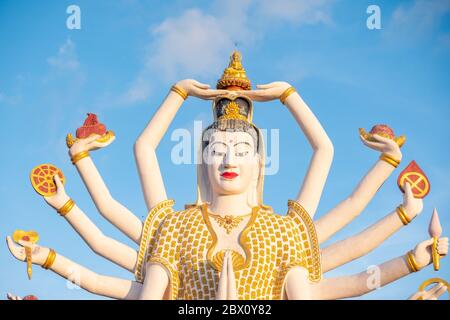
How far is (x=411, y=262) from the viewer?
11.9m

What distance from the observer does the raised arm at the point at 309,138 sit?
12.9 metres

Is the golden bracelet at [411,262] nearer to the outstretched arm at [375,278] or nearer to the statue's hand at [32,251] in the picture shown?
the outstretched arm at [375,278]

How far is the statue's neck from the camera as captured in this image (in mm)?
12609

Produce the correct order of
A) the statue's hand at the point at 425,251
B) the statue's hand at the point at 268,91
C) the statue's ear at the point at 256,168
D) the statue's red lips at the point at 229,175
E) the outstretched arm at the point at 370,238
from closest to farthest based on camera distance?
the statue's hand at the point at 425,251, the outstretched arm at the point at 370,238, the statue's red lips at the point at 229,175, the statue's ear at the point at 256,168, the statue's hand at the point at 268,91

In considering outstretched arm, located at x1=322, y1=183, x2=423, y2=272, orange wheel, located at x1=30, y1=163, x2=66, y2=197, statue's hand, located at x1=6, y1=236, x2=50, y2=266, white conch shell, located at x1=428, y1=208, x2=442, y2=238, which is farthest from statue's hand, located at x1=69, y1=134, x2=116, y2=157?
white conch shell, located at x1=428, y1=208, x2=442, y2=238

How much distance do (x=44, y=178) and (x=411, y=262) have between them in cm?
493

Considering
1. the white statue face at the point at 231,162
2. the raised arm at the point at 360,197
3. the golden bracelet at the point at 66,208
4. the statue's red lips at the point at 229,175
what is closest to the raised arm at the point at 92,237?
the golden bracelet at the point at 66,208

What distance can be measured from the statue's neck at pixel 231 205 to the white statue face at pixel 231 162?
0.08 metres

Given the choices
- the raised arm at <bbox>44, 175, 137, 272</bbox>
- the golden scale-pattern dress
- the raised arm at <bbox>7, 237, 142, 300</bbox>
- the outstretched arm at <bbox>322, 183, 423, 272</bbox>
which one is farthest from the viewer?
the raised arm at <bbox>44, 175, 137, 272</bbox>

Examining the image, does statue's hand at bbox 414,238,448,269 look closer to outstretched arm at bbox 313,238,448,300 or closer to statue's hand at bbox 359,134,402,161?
outstretched arm at bbox 313,238,448,300

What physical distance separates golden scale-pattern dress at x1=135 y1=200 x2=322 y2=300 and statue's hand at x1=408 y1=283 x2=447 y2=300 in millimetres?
1297
